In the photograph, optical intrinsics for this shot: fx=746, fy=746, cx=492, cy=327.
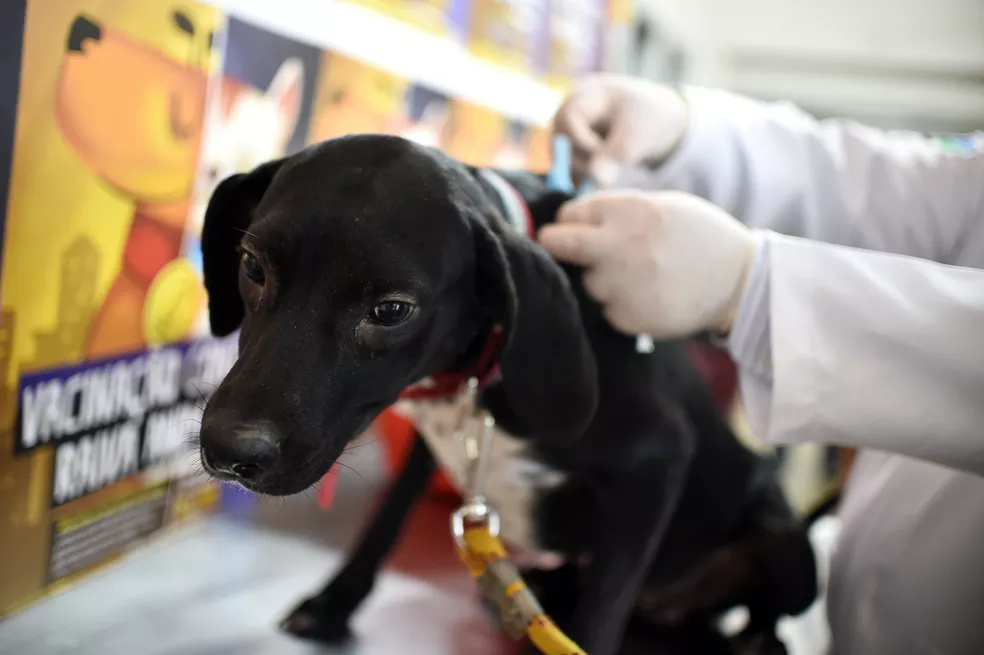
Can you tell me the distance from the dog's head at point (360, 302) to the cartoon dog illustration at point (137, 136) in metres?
0.17

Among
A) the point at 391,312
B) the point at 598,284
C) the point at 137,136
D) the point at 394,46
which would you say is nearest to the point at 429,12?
the point at 394,46

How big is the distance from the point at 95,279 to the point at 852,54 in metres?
3.73

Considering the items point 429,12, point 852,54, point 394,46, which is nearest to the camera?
point 394,46

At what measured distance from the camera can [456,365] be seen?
0.82 meters

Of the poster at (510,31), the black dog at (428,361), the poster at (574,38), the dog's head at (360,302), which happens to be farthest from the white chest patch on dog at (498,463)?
the poster at (574,38)

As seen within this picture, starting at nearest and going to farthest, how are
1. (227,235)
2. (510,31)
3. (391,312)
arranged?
(391,312) < (227,235) < (510,31)

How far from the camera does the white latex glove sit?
2.56 ft

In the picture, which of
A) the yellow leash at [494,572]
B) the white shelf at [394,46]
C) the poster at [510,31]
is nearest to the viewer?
the yellow leash at [494,572]

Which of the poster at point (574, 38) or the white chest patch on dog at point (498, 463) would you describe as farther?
the poster at point (574, 38)

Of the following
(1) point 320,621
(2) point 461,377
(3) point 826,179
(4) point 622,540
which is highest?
(3) point 826,179

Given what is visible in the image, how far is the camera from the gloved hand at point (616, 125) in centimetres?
104

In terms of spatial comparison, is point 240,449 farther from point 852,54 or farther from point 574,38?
point 852,54

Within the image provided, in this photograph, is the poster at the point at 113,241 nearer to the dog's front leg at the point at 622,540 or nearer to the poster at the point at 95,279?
the poster at the point at 95,279

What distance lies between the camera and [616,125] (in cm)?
107
